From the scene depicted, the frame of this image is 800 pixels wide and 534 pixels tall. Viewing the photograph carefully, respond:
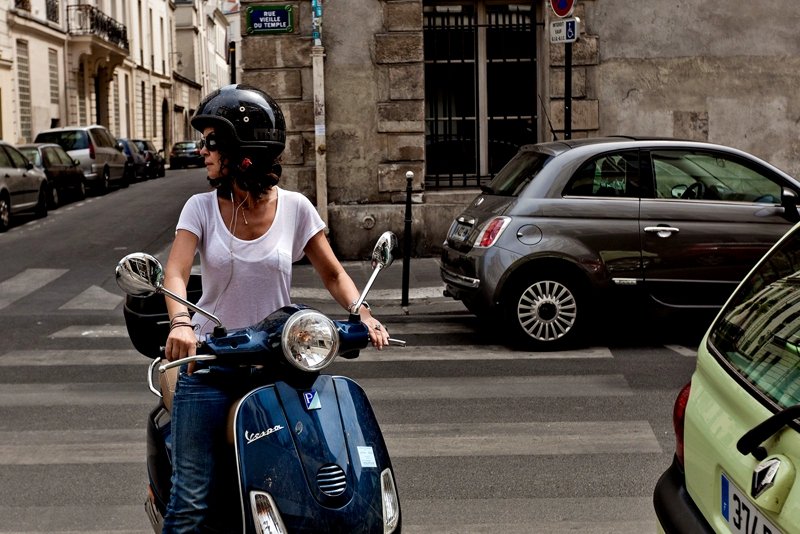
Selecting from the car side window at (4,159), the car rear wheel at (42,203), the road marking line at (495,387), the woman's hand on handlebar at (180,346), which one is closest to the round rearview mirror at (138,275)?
the woman's hand on handlebar at (180,346)

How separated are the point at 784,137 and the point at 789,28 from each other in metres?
1.36

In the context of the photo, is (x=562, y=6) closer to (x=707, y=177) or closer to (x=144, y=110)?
(x=707, y=177)

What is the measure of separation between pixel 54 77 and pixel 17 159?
1858 centimetres

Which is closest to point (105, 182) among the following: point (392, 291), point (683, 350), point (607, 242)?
point (392, 291)

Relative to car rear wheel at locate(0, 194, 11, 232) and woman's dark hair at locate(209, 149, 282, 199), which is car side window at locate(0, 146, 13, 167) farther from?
woman's dark hair at locate(209, 149, 282, 199)

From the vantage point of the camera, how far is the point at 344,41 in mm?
14609

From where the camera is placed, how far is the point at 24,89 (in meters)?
34.7

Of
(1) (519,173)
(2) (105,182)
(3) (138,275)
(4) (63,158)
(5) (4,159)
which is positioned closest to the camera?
(3) (138,275)

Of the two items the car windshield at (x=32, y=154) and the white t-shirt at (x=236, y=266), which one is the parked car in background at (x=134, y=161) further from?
the white t-shirt at (x=236, y=266)

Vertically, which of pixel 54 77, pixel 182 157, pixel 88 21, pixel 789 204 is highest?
pixel 88 21

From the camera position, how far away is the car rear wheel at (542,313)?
8875mm

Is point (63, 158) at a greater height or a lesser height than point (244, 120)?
lesser

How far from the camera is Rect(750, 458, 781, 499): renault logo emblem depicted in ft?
8.45

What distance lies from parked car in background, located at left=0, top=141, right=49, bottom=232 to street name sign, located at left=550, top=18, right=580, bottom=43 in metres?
10.6
